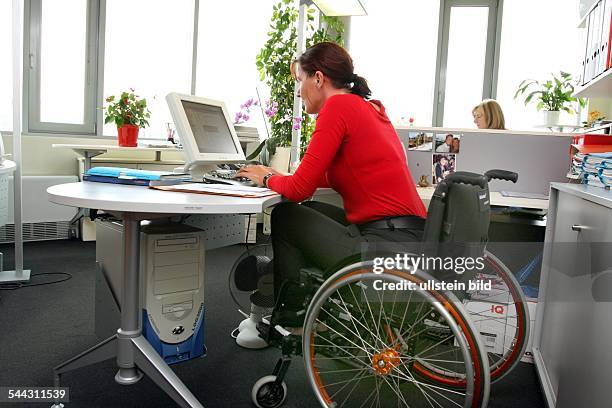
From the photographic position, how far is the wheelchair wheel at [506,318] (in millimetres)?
1738

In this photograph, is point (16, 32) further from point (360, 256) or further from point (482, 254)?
point (482, 254)

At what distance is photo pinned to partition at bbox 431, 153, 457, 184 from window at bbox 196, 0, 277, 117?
2.82 meters

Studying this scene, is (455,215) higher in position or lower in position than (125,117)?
lower

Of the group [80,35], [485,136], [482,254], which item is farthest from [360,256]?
[80,35]

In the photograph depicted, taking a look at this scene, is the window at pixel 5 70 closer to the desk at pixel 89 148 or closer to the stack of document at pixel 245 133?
the desk at pixel 89 148

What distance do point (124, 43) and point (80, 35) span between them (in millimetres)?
375

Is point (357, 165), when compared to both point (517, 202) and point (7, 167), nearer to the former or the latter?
point (517, 202)

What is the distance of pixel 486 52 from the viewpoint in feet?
17.9

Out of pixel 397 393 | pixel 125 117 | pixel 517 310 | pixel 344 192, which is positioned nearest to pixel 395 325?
pixel 397 393

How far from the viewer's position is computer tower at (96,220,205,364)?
5.45 ft

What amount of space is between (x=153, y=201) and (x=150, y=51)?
399cm

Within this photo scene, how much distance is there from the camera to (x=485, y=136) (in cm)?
263

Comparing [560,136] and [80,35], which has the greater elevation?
[80,35]

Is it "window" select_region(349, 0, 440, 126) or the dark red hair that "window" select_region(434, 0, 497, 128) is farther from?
the dark red hair
